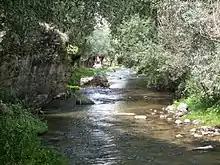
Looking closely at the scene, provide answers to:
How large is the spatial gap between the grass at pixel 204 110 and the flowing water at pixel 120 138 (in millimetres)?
1563

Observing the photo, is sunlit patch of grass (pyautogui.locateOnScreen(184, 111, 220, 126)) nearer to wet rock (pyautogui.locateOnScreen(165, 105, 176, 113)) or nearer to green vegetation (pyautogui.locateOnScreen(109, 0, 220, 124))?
green vegetation (pyautogui.locateOnScreen(109, 0, 220, 124))

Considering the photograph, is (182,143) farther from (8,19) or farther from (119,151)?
(8,19)

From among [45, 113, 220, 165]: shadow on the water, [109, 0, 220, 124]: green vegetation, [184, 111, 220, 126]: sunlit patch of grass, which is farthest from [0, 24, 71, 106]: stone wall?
[184, 111, 220, 126]: sunlit patch of grass

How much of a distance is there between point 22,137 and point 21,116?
1672 mm

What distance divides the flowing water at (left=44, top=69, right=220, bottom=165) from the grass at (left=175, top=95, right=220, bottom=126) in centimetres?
156

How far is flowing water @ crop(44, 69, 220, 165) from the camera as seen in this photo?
1667 cm

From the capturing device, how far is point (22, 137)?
11.5 m

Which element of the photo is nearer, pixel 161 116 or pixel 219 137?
pixel 219 137

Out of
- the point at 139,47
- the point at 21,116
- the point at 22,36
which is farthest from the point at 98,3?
the point at 139,47

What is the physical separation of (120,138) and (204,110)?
22.9 feet

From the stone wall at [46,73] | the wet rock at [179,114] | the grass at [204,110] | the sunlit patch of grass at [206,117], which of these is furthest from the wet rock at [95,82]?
the sunlit patch of grass at [206,117]

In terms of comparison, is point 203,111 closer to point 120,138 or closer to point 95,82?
point 120,138

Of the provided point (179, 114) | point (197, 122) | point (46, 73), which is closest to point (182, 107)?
point (179, 114)

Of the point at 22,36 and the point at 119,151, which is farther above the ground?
the point at 22,36
